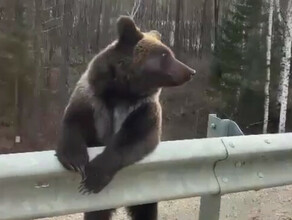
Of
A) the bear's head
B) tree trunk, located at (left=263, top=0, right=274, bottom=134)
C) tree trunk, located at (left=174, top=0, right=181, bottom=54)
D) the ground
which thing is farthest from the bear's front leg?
tree trunk, located at (left=174, top=0, right=181, bottom=54)

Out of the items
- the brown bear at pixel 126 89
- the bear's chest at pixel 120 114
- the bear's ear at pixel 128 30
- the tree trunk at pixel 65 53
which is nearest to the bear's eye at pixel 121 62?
the brown bear at pixel 126 89

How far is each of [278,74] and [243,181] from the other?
86.4ft

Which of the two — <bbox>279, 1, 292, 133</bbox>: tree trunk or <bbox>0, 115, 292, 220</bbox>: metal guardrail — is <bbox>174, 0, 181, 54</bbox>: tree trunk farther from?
<bbox>0, 115, 292, 220</bbox>: metal guardrail

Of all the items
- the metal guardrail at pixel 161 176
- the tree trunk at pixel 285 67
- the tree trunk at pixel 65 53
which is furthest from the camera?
the tree trunk at pixel 285 67

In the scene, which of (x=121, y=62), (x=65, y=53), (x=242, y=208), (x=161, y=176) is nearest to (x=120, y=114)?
(x=121, y=62)

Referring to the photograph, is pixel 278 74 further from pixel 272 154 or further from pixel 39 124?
pixel 272 154

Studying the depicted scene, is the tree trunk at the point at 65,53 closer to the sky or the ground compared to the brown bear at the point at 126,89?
closer to the ground

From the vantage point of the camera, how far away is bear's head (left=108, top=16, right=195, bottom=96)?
12.4ft

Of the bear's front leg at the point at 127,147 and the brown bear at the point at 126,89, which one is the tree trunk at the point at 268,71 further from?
the bear's front leg at the point at 127,147

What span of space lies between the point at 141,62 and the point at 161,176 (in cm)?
96

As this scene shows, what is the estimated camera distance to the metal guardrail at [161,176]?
2703 mm

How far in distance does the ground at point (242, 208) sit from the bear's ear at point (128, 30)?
1.24m

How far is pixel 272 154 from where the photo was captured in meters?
3.47

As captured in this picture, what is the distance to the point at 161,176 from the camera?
10.3 feet
